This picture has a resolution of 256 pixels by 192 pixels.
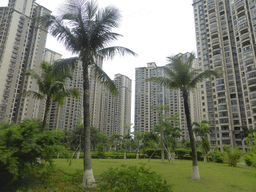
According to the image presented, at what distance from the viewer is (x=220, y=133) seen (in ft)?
181

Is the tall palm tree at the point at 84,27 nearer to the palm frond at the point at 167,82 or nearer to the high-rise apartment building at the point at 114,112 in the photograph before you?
the palm frond at the point at 167,82

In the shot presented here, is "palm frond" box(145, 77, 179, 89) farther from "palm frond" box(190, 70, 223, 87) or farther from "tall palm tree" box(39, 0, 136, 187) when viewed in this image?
"tall palm tree" box(39, 0, 136, 187)

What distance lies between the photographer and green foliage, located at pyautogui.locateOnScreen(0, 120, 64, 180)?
6.22 meters

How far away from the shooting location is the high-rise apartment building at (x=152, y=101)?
322 feet

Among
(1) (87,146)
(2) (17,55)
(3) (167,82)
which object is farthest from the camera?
(2) (17,55)

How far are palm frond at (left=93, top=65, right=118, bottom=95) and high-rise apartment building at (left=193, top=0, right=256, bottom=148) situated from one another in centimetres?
5471

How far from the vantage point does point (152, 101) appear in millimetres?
106500

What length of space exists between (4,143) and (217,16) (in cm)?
7535

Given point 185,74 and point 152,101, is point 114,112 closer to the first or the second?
point 152,101

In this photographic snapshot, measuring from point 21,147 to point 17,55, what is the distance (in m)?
71.1

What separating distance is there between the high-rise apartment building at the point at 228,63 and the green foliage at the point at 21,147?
193 ft

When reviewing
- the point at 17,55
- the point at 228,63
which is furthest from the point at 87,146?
the point at 17,55

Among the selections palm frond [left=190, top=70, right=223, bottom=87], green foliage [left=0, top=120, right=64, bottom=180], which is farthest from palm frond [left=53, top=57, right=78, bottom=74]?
palm frond [left=190, top=70, right=223, bottom=87]

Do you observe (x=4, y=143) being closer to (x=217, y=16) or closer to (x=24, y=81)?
(x=24, y=81)
